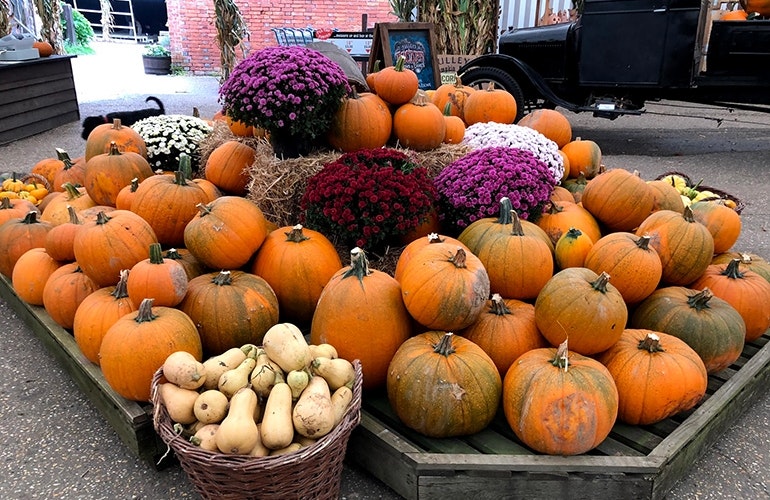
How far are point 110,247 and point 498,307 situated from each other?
183 centimetres

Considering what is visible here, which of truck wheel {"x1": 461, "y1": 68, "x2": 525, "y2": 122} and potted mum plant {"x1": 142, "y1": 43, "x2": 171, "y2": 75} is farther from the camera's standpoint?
potted mum plant {"x1": 142, "y1": 43, "x2": 171, "y2": 75}

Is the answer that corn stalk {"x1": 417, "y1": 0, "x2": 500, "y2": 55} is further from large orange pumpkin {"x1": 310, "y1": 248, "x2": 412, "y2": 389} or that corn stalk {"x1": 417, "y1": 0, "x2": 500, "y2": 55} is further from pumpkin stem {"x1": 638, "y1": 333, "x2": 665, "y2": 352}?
pumpkin stem {"x1": 638, "y1": 333, "x2": 665, "y2": 352}

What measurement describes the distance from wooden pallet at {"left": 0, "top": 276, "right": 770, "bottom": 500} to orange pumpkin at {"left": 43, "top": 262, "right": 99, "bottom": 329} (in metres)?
0.42

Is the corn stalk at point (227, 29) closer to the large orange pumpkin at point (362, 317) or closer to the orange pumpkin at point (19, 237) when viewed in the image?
the orange pumpkin at point (19, 237)

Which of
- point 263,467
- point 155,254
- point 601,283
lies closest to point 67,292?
point 155,254

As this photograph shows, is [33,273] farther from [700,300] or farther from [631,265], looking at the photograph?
[700,300]

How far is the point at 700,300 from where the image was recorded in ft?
8.40

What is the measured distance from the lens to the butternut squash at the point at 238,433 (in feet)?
5.67

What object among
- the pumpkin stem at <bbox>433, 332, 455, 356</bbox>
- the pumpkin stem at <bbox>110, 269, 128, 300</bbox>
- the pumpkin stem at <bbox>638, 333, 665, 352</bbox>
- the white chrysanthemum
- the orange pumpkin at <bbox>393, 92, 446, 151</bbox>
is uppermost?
the orange pumpkin at <bbox>393, 92, 446, 151</bbox>

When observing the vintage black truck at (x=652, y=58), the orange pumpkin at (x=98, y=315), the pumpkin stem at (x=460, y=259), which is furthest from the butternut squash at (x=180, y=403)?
the vintage black truck at (x=652, y=58)

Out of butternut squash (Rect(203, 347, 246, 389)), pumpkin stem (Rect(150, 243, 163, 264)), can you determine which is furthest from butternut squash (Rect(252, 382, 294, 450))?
pumpkin stem (Rect(150, 243, 163, 264))

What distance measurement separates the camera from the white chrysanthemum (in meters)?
3.96

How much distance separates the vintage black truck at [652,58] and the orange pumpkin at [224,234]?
607cm

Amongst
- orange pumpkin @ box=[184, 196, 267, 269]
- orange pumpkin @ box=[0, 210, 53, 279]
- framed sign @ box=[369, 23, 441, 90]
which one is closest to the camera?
orange pumpkin @ box=[184, 196, 267, 269]
